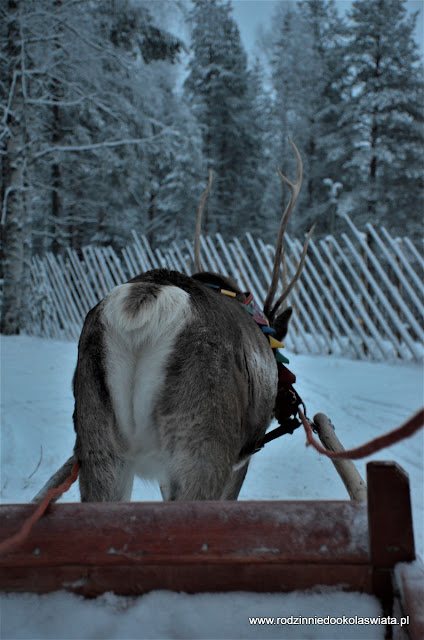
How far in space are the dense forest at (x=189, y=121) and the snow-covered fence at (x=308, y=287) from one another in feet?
6.27

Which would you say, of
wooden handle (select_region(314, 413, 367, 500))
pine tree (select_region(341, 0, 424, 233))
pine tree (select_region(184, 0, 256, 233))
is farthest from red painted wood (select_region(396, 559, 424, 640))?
pine tree (select_region(184, 0, 256, 233))

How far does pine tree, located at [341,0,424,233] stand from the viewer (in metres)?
15.1

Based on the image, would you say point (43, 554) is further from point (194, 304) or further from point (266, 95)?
point (266, 95)

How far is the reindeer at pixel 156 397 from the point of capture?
4.41 ft

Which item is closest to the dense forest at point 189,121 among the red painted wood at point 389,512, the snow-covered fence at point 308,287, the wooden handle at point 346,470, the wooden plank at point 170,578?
the snow-covered fence at point 308,287

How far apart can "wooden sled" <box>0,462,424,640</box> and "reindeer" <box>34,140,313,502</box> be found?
53 centimetres

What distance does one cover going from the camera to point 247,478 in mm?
3383

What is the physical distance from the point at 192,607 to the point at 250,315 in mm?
1413

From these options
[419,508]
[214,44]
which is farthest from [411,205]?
[419,508]

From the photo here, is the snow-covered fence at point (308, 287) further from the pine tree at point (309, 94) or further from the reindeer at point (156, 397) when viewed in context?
the pine tree at point (309, 94)

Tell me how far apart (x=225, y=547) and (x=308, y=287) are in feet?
29.5

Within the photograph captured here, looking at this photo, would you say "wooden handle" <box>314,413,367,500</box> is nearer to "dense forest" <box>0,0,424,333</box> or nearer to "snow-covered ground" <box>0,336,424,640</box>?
"snow-covered ground" <box>0,336,424,640</box>

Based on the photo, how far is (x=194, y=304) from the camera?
1.48 m

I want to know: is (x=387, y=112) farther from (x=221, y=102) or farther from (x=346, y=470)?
(x=346, y=470)
